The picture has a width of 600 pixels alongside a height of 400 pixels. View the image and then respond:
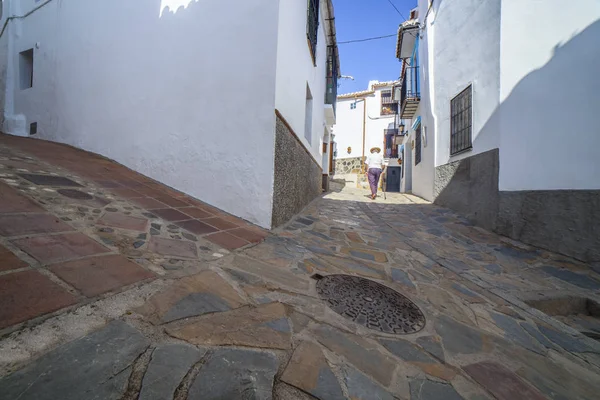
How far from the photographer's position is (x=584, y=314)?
2.53m

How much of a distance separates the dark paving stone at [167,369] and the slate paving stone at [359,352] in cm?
69

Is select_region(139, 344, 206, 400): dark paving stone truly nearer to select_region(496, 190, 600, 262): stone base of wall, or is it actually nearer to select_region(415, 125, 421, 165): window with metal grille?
select_region(496, 190, 600, 262): stone base of wall

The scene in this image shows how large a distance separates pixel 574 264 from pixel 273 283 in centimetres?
388

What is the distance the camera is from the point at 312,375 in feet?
3.74

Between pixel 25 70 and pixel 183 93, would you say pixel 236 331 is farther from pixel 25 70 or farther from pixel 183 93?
pixel 25 70

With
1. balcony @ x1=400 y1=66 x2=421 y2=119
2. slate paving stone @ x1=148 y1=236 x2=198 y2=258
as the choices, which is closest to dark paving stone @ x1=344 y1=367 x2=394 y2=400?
slate paving stone @ x1=148 y1=236 x2=198 y2=258

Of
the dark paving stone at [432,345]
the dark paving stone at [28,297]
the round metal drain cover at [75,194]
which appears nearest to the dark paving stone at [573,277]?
the dark paving stone at [432,345]

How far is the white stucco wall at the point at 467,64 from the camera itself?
4.47m

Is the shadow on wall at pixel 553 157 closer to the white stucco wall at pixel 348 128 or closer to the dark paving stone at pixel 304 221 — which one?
the dark paving stone at pixel 304 221

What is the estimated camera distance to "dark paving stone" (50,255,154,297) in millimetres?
1362

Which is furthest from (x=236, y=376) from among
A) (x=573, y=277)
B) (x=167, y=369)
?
(x=573, y=277)

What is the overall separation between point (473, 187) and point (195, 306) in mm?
5476

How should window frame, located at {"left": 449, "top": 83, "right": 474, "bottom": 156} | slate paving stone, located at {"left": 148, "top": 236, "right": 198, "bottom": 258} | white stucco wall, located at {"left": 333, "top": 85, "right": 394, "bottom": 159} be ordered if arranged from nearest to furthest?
slate paving stone, located at {"left": 148, "top": 236, "right": 198, "bottom": 258}, window frame, located at {"left": 449, "top": 83, "right": 474, "bottom": 156}, white stucco wall, located at {"left": 333, "top": 85, "right": 394, "bottom": 159}

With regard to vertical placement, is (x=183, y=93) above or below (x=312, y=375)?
above
